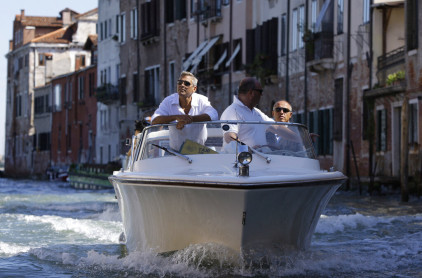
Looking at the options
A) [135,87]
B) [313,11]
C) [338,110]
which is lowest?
[338,110]

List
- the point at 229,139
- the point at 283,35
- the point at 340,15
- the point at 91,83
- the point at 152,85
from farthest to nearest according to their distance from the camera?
the point at 91,83 < the point at 152,85 < the point at 283,35 < the point at 340,15 < the point at 229,139

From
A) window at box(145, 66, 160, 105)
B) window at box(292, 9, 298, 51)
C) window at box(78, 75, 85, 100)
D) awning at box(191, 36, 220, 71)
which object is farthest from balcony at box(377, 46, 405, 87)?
window at box(78, 75, 85, 100)

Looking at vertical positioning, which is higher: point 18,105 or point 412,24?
point 18,105

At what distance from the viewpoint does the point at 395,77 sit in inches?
973

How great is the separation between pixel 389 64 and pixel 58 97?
137 feet

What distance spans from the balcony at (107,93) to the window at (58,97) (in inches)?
473

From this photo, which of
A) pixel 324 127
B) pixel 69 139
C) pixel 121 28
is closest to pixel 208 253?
pixel 324 127

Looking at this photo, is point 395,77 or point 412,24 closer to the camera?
point 412,24

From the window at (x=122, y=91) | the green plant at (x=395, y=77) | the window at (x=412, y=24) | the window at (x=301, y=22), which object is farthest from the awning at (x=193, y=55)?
the window at (x=412, y=24)

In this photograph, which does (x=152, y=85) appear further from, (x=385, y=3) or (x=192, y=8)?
(x=385, y=3)

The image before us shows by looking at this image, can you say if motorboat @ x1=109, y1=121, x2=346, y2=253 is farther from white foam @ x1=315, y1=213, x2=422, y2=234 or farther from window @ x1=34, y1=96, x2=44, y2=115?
window @ x1=34, y1=96, x2=44, y2=115

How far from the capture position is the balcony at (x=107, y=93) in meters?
50.6

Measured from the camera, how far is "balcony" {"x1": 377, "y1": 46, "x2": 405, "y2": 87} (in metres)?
24.8

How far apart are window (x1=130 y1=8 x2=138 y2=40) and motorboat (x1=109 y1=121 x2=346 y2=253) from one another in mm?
37741
